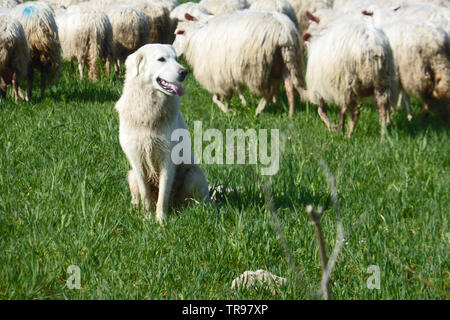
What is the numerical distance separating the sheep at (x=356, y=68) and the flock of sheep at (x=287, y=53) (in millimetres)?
10

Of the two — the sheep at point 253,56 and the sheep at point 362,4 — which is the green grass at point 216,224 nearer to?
the sheep at point 253,56

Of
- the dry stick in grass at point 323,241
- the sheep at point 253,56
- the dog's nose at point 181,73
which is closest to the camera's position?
the dry stick in grass at point 323,241

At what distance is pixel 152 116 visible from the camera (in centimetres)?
345

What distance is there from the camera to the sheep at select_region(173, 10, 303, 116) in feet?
23.1

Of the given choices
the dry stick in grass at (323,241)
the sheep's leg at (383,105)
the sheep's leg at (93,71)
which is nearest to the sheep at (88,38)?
the sheep's leg at (93,71)

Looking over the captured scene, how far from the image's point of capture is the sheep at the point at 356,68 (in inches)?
229

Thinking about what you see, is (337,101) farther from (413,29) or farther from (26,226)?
(26,226)

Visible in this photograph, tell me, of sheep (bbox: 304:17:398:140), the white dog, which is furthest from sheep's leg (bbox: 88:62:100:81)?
the white dog

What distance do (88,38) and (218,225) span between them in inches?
Result: 275

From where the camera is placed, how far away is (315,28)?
8.97 meters

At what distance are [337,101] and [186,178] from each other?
2919mm

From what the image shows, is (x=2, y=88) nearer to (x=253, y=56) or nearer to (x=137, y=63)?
(x=253, y=56)

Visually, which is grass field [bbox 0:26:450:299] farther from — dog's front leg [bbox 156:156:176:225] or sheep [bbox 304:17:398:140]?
sheep [bbox 304:17:398:140]

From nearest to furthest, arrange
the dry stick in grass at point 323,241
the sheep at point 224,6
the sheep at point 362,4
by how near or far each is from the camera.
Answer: the dry stick in grass at point 323,241 < the sheep at point 362,4 < the sheep at point 224,6
